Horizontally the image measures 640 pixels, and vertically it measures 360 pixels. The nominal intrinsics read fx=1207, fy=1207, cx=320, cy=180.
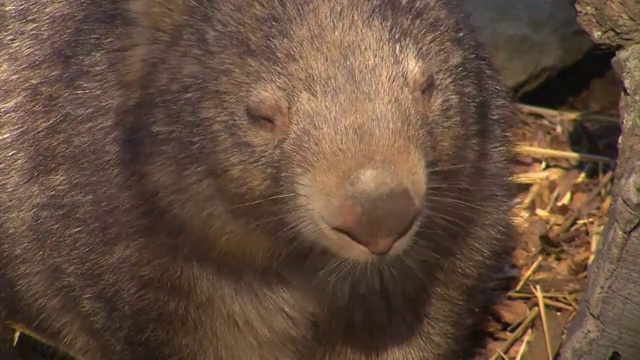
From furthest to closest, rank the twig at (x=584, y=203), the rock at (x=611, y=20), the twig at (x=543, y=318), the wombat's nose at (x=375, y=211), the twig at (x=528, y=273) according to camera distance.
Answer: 1. the twig at (x=584, y=203)
2. the twig at (x=528, y=273)
3. the twig at (x=543, y=318)
4. the rock at (x=611, y=20)
5. the wombat's nose at (x=375, y=211)

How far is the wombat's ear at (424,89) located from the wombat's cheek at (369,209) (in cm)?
33

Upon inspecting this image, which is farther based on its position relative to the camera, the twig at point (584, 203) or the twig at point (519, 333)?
the twig at point (584, 203)

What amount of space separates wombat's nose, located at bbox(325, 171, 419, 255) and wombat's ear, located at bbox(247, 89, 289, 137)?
1.22ft

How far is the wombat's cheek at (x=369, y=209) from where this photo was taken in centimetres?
323

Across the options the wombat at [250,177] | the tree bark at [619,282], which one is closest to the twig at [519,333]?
the wombat at [250,177]

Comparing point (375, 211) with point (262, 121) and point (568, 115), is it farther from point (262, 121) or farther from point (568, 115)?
point (568, 115)

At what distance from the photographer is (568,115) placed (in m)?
6.23

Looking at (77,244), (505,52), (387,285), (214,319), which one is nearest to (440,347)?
(387,285)

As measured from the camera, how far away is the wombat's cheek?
10.6 feet

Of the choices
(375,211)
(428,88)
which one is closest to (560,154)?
(428,88)

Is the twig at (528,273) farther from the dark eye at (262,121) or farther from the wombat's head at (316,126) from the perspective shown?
the dark eye at (262,121)

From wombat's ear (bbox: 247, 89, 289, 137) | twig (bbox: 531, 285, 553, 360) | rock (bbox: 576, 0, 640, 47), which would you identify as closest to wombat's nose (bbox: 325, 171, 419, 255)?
wombat's ear (bbox: 247, 89, 289, 137)

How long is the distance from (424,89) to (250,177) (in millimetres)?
585

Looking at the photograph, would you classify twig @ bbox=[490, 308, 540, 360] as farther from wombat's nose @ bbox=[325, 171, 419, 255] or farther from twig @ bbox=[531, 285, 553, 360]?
wombat's nose @ bbox=[325, 171, 419, 255]
